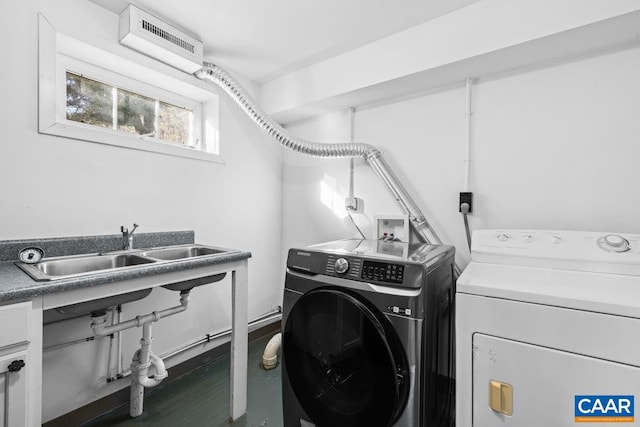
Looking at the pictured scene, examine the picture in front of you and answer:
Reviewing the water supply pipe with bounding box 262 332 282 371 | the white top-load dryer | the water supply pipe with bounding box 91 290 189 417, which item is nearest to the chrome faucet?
the water supply pipe with bounding box 91 290 189 417

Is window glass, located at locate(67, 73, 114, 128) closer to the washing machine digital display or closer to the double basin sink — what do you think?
the double basin sink

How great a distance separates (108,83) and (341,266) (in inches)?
74.3

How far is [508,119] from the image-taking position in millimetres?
1728

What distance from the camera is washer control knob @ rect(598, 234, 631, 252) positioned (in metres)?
1.15

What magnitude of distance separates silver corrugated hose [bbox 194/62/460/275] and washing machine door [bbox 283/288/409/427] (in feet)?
3.06

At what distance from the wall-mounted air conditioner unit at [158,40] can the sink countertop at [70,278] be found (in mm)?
1147

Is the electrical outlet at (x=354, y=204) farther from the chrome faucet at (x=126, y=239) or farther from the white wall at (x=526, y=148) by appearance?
the chrome faucet at (x=126, y=239)

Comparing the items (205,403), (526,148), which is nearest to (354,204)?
(526,148)

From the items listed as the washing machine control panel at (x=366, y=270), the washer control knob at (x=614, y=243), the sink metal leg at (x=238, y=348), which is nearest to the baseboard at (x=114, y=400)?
the sink metal leg at (x=238, y=348)

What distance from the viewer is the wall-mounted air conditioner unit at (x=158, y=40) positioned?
1.62m

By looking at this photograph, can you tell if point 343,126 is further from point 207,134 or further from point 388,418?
point 388,418

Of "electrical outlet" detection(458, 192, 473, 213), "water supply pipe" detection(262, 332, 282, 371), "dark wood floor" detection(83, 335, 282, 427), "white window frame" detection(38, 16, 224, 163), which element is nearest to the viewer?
"white window frame" detection(38, 16, 224, 163)

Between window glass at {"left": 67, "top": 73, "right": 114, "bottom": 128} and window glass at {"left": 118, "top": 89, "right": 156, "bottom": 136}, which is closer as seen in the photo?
window glass at {"left": 67, "top": 73, "right": 114, "bottom": 128}

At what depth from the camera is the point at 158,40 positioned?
1.71m
